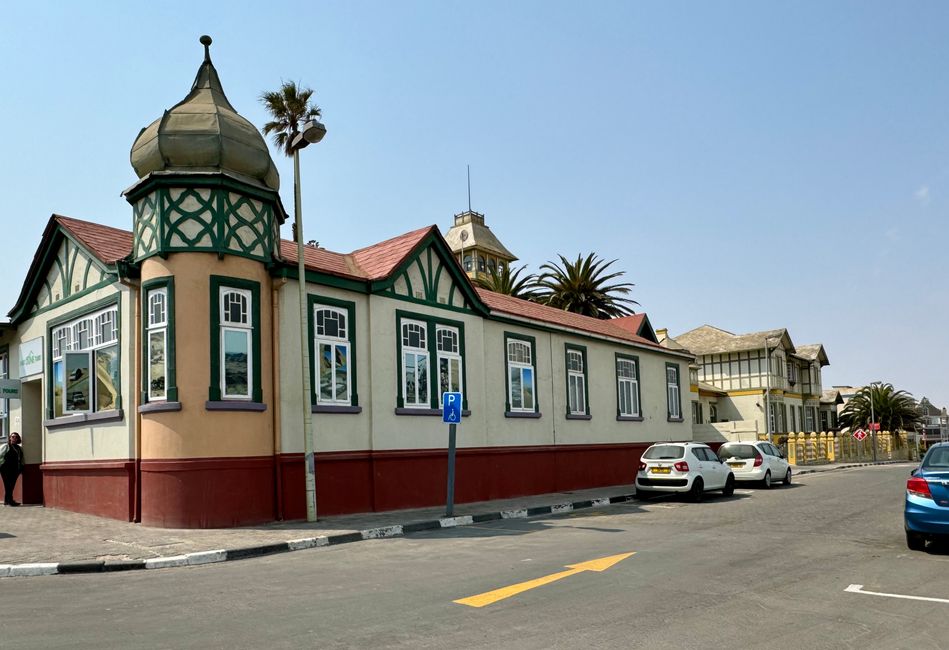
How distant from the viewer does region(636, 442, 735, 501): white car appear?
19.2m

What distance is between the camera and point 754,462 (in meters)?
24.4

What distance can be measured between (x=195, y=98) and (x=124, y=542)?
8617 millimetres

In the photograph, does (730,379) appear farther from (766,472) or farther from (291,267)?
(291,267)

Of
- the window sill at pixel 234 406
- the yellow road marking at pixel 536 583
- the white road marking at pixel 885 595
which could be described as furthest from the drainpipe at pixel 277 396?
the white road marking at pixel 885 595

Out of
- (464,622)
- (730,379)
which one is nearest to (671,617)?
(464,622)

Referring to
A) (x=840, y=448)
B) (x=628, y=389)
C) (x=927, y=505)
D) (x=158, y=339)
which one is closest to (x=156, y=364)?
(x=158, y=339)

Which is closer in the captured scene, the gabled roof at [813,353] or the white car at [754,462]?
the white car at [754,462]

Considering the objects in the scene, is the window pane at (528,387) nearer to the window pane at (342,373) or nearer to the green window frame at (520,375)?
the green window frame at (520,375)

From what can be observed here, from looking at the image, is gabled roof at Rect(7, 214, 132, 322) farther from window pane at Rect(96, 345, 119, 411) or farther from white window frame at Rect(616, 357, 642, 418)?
white window frame at Rect(616, 357, 642, 418)

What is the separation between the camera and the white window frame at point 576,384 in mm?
23812

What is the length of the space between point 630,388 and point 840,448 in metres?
34.0

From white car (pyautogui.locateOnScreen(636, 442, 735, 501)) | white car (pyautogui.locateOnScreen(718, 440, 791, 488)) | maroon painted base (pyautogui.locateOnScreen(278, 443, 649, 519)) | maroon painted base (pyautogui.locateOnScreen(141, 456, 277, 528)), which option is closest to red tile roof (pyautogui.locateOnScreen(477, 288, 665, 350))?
maroon painted base (pyautogui.locateOnScreen(278, 443, 649, 519))

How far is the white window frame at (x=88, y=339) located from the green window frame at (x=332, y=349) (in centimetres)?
383

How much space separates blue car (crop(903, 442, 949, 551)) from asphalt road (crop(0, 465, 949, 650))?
0.34 m
